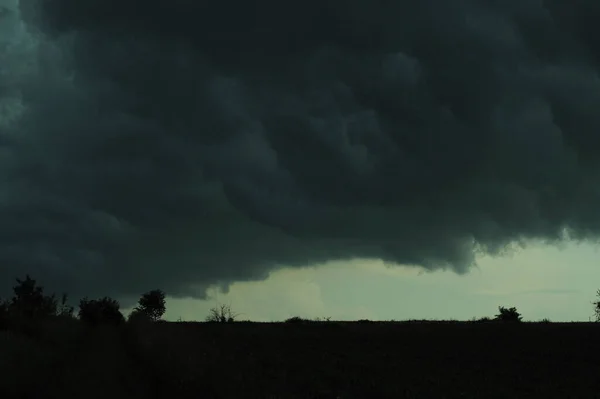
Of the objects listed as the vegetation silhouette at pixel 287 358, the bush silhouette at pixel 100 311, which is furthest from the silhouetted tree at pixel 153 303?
the vegetation silhouette at pixel 287 358

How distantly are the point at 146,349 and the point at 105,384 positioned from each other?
16693 millimetres

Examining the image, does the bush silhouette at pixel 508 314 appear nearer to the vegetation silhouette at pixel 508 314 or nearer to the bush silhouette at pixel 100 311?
the vegetation silhouette at pixel 508 314

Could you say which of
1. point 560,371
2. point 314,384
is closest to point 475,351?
point 560,371

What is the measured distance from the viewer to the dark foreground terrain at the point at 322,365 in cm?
2656

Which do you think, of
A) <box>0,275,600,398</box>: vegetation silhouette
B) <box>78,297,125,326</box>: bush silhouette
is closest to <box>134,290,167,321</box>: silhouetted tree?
<box>78,297,125,326</box>: bush silhouette

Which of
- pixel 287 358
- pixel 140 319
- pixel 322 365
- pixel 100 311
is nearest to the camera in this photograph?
pixel 322 365

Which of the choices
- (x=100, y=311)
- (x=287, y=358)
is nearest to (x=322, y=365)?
(x=287, y=358)

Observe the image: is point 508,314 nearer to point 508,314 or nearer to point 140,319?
point 508,314

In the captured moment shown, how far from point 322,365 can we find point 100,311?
314ft

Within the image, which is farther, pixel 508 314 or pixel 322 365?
pixel 508 314

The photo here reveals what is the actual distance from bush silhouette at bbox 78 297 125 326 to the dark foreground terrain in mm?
59137

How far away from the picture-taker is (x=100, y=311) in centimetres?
12531

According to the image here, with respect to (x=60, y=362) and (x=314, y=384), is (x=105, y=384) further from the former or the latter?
(x=60, y=362)

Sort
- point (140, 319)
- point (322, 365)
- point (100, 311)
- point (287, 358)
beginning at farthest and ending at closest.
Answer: point (100, 311) < point (140, 319) < point (287, 358) < point (322, 365)
